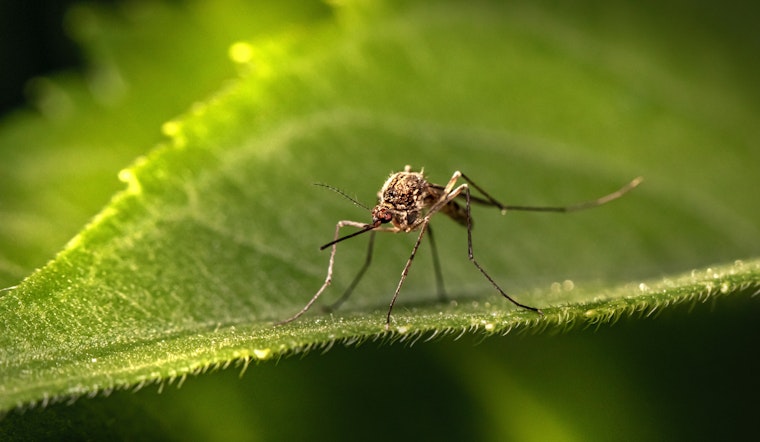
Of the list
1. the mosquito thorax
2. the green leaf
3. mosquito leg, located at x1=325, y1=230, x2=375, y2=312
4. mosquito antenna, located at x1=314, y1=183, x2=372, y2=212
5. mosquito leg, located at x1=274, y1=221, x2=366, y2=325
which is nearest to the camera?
the green leaf

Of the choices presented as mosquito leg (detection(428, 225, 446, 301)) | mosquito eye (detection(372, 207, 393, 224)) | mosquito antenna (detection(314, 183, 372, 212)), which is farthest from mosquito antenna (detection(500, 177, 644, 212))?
mosquito antenna (detection(314, 183, 372, 212))

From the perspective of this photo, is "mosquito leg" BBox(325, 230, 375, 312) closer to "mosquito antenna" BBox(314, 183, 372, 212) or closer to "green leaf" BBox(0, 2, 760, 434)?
"green leaf" BBox(0, 2, 760, 434)

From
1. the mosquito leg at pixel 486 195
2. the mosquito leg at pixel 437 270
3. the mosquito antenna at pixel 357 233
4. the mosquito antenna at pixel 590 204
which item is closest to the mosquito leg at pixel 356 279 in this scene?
the mosquito antenna at pixel 357 233

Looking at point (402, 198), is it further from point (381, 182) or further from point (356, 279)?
point (356, 279)

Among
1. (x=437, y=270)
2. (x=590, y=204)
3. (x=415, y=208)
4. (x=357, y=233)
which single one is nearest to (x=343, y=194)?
(x=357, y=233)

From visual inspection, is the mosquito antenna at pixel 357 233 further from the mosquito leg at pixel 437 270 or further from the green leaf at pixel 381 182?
the mosquito leg at pixel 437 270

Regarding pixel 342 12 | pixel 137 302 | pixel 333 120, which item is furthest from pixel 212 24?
pixel 137 302

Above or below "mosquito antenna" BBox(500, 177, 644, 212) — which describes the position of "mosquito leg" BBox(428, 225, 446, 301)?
below

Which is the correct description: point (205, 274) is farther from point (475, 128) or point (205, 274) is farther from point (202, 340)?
point (475, 128)
